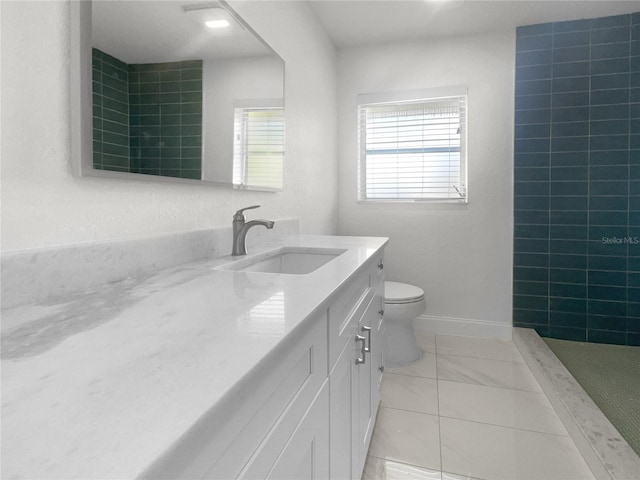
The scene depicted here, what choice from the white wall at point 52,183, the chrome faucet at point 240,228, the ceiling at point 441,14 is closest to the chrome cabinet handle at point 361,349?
the chrome faucet at point 240,228

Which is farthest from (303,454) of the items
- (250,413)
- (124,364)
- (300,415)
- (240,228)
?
(240,228)

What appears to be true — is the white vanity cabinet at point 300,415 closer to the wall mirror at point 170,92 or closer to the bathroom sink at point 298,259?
the bathroom sink at point 298,259

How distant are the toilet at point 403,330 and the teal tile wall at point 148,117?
62.6 inches

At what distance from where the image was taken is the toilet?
2365mm

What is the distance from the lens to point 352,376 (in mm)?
1138

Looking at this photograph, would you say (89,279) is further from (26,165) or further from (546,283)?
(546,283)

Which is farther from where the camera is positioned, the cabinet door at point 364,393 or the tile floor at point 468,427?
the tile floor at point 468,427

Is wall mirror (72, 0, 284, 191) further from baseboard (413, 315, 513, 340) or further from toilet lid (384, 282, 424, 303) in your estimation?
baseboard (413, 315, 513, 340)

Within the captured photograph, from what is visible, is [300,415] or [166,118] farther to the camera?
[166,118]

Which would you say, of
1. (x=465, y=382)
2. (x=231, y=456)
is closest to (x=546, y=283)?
(x=465, y=382)

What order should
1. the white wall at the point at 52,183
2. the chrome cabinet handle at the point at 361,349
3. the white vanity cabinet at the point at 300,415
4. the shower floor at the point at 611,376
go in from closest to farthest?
1. the white vanity cabinet at the point at 300,415
2. the white wall at the point at 52,183
3. the chrome cabinet handle at the point at 361,349
4. the shower floor at the point at 611,376

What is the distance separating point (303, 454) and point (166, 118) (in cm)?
100

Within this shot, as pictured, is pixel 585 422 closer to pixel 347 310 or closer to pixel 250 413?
pixel 347 310

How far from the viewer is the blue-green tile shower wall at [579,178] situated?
2.54 meters
